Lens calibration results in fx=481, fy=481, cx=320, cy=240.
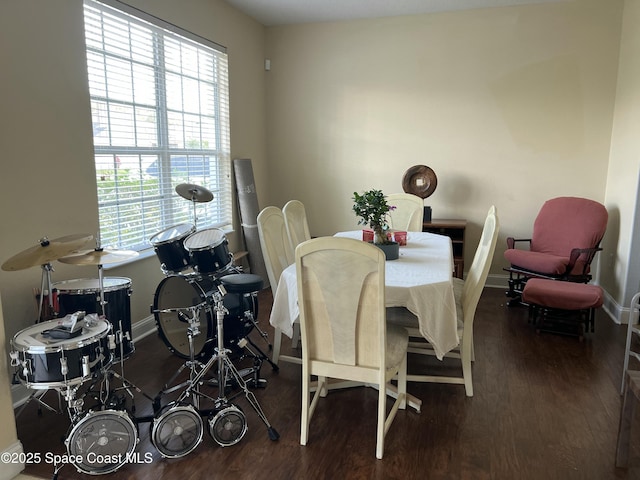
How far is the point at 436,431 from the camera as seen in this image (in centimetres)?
250

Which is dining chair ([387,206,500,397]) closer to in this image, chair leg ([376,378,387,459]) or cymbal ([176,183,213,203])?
chair leg ([376,378,387,459])

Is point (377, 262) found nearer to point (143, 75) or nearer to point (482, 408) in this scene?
point (482, 408)

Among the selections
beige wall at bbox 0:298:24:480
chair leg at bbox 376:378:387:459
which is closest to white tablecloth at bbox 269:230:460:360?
chair leg at bbox 376:378:387:459

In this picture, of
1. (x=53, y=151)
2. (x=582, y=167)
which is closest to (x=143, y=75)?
(x=53, y=151)

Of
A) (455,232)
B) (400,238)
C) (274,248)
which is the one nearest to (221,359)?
(274,248)

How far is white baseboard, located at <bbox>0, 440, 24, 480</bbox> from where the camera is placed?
214cm

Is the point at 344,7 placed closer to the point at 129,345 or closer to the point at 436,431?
the point at 129,345

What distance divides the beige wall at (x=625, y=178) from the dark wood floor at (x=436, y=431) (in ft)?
3.25

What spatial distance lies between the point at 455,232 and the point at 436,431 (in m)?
2.78

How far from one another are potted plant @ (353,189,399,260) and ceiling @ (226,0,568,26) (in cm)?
265

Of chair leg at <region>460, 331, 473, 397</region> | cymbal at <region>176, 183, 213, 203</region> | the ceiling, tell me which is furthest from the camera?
the ceiling

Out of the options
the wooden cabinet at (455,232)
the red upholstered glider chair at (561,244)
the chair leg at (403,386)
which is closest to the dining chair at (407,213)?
the wooden cabinet at (455,232)

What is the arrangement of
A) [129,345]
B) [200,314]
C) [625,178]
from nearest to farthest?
[129,345] → [200,314] → [625,178]

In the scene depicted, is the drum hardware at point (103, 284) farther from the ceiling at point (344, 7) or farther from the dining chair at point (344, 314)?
the ceiling at point (344, 7)
